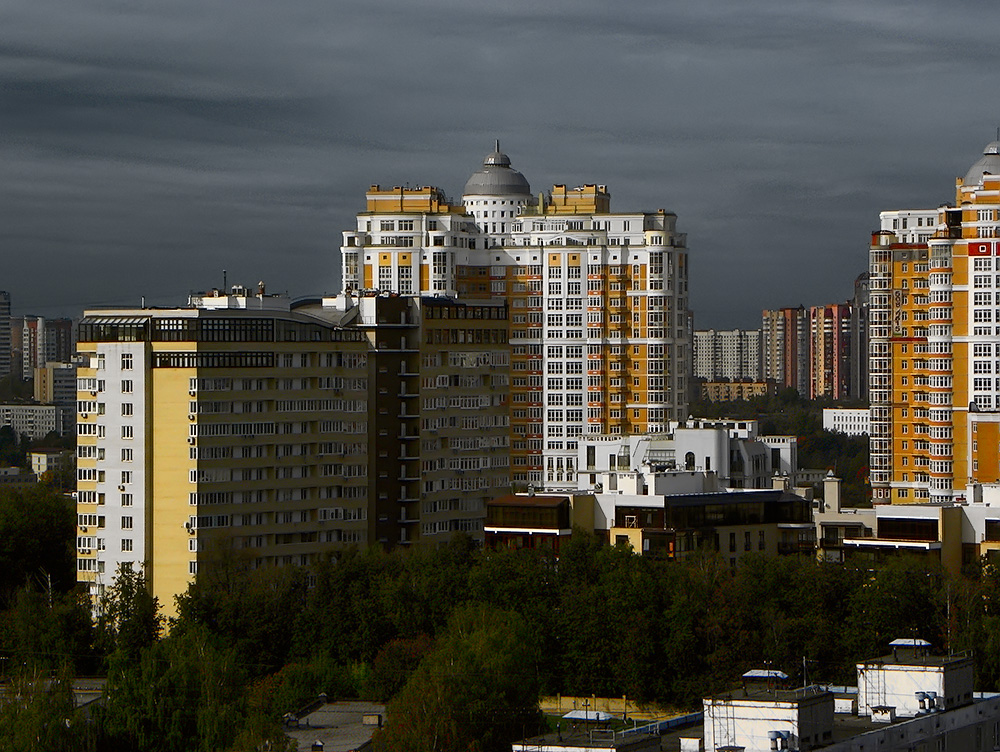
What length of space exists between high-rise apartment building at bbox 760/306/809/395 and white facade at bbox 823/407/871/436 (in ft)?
101

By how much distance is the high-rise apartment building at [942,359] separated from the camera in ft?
231

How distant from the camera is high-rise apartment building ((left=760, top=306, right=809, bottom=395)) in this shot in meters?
172

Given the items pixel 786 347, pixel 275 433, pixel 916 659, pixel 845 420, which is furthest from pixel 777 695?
pixel 786 347

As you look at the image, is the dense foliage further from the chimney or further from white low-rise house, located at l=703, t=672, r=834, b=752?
white low-rise house, located at l=703, t=672, r=834, b=752

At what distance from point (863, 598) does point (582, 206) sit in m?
39.5

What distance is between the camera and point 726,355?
7323 inches

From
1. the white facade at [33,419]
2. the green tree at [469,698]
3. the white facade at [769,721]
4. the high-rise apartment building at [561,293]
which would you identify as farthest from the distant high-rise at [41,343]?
the white facade at [769,721]

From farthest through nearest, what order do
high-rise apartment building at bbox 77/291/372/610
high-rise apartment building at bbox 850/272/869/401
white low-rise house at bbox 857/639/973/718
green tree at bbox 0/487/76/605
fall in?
high-rise apartment building at bbox 850/272/869/401, green tree at bbox 0/487/76/605, high-rise apartment building at bbox 77/291/372/610, white low-rise house at bbox 857/639/973/718

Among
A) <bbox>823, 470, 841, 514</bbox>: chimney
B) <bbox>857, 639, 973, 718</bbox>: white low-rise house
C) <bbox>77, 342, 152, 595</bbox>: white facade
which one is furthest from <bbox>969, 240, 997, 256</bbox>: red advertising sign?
<bbox>857, 639, 973, 718</bbox>: white low-rise house

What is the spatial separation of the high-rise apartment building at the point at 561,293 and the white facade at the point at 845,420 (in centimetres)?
5477

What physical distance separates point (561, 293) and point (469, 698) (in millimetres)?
44175

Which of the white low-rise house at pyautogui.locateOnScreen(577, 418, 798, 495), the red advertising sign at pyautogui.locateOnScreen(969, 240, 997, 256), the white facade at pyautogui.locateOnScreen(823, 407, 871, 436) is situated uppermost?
the red advertising sign at pyautogui.locateOnScreen(969, 240, 997, 256)

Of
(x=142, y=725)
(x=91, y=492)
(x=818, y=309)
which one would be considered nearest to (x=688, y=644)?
(x=142, y=725)

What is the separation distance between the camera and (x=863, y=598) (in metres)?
47.2
